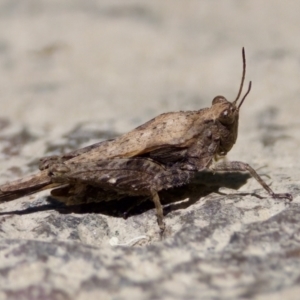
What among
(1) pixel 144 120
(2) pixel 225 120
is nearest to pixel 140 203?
(2) pixel 225 120

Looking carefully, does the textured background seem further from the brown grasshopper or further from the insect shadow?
the brown grasshopper

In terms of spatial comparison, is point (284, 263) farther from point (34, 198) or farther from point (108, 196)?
point (34, 198)

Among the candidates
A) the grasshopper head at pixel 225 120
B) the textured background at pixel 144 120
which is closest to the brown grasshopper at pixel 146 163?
the grasshopper head at pixel 225 120

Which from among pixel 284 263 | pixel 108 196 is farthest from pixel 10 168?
pixel 284 263

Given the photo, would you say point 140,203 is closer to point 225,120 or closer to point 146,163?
point 146,163

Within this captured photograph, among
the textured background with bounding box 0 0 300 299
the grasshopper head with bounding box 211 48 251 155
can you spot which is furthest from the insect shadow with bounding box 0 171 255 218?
the grasshopper head with bounding box 211 48 251 155

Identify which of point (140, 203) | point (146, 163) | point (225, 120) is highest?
point (225, 120)
